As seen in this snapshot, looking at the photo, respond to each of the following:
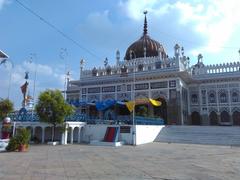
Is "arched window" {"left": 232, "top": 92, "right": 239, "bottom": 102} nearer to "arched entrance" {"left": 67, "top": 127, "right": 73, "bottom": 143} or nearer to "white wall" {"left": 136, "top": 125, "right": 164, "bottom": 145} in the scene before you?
→ "white wall" {"left": 136, "top": 125, "right": 164, "bottom": 145}

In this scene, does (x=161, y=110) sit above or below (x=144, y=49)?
below

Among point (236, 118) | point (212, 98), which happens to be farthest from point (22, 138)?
point (236, 118)

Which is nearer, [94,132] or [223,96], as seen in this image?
[94,132]

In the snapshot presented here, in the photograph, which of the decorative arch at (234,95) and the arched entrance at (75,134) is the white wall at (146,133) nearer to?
the arched entrance at (75,134)

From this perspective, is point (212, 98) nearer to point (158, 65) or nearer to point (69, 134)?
point (158, 65)

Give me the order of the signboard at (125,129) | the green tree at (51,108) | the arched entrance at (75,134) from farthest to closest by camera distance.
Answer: the arched entrance at (75,134) < the signboard at (125,129) < the green tree at (51,108)

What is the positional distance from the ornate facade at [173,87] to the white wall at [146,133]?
788 centimetres

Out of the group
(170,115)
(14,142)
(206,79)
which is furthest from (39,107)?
(206,79)

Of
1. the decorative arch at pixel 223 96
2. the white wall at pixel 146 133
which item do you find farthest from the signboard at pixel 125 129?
the decorative arch at pixel 223 96

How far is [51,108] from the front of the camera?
21.6 meters

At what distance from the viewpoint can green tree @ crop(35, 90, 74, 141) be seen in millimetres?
21609

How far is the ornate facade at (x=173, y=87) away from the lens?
34812 millimetres

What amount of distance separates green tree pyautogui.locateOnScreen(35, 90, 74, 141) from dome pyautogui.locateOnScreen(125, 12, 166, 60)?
21712 millimetres

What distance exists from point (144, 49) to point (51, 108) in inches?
917
